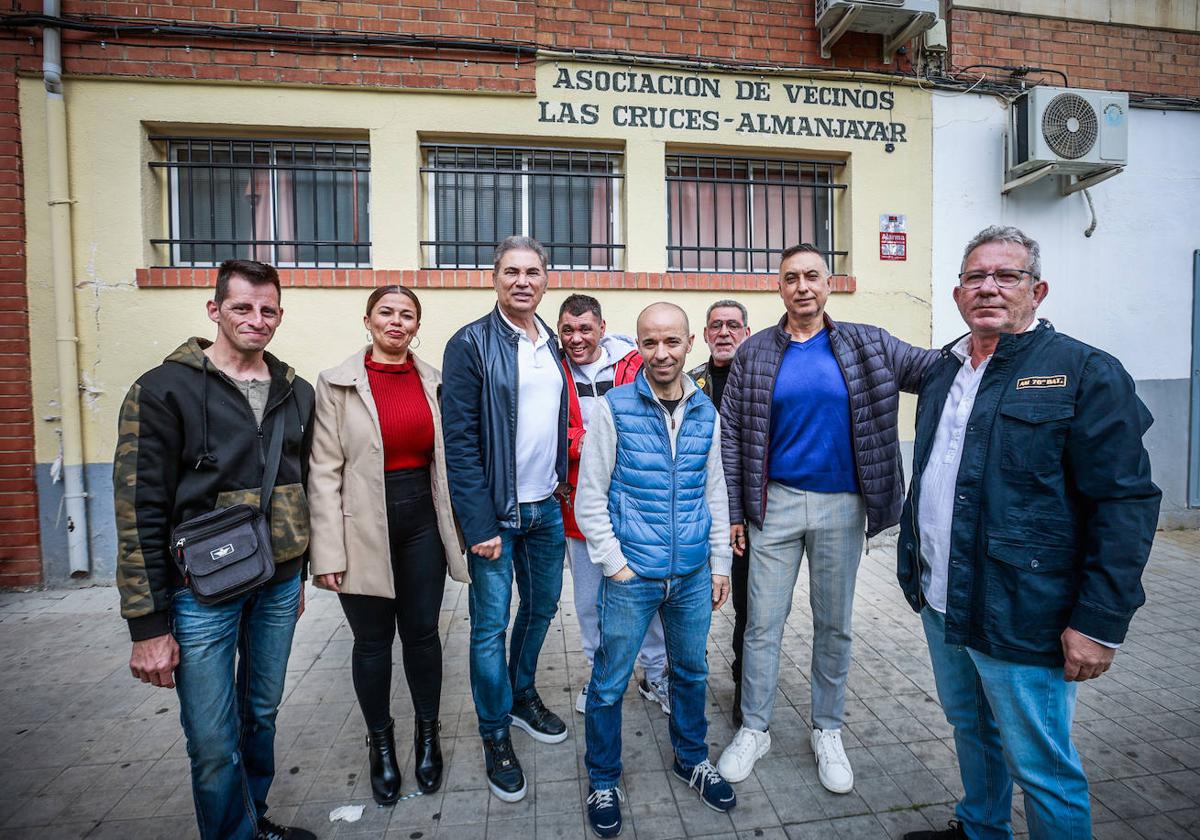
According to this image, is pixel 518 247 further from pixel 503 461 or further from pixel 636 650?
pixel 636 650

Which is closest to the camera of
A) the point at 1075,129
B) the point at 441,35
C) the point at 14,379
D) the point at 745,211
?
the point at 14,379

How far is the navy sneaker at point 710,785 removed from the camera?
7.55ft

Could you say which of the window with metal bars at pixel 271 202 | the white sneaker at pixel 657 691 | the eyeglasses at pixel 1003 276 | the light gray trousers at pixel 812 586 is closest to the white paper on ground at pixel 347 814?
the white sneaker at pixel 657 691

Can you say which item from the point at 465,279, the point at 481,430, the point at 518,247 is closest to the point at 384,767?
the point at 481,430

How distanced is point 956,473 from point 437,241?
14.5 ft

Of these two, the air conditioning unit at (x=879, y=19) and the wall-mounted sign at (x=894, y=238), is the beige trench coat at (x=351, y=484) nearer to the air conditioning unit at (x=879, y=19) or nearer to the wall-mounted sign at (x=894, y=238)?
the wall-mounted sign at (x=894, y=238)

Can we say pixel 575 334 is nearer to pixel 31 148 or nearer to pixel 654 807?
pixel 654 807

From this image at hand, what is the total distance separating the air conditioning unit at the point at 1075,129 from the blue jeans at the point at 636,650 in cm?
539

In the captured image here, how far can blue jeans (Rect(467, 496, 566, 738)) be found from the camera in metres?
2.47

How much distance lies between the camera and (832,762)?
248 cm

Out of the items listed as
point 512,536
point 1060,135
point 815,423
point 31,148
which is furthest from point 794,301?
point 31,148

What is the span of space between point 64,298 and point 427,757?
15.3ft

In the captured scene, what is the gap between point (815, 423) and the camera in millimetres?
2473

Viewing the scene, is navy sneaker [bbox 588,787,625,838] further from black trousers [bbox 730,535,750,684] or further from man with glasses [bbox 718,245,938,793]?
black trousers [bbox 730,535,750,684]
